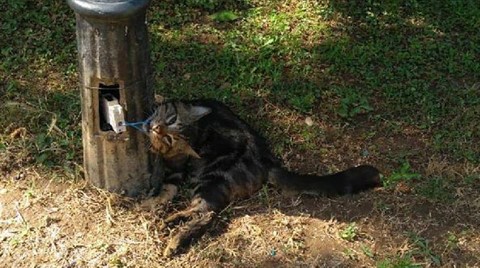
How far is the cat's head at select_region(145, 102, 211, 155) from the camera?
4.53 m

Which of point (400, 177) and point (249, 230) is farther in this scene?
point (400, 177)

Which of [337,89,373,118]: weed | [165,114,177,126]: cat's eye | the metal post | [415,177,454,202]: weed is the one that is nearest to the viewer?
the metal post

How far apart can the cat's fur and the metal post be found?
171mm

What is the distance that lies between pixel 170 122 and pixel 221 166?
0.45 meters

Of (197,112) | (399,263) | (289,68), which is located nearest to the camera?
(399,263)

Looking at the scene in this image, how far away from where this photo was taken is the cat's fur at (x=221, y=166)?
4543 millimetres

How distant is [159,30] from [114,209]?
7.71 ft

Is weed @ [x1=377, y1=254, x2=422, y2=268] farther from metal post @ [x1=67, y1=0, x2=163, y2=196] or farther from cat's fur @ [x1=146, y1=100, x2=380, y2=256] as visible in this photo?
metal post @ [x1=67, y1=0, x2=163, y2=196]

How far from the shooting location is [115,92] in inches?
171

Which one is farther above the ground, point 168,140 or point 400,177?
point 168,140

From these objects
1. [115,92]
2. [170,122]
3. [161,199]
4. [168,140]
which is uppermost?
[115,92]

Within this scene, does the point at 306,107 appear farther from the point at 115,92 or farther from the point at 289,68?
the point at 115,92

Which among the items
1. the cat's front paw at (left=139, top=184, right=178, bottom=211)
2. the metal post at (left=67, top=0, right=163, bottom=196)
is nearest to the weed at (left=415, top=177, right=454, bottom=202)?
the cat's front paw at (left=139, top=184, right=178, bottom=211)

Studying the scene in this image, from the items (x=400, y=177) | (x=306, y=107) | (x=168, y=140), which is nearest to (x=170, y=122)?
(x=168, y=140)
